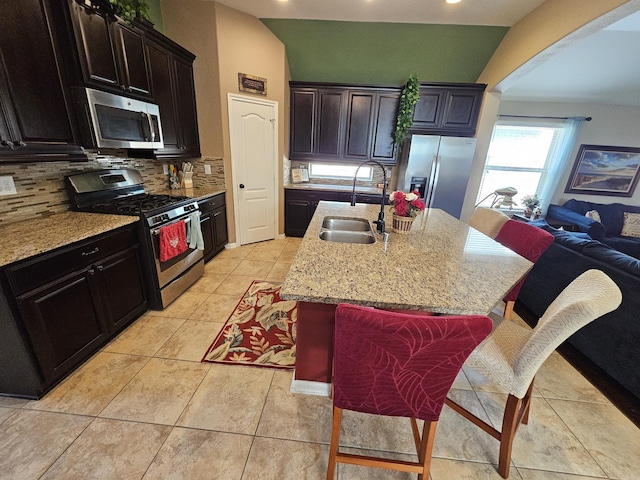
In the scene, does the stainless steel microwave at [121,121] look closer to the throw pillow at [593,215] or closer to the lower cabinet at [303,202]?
the lower cabinet at [303,202]

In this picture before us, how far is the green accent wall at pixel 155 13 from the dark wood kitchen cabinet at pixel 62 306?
263cm

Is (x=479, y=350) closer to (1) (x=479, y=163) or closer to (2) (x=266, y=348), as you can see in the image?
(2) (x=266, y=348)

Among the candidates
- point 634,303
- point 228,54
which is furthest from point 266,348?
point 228,54

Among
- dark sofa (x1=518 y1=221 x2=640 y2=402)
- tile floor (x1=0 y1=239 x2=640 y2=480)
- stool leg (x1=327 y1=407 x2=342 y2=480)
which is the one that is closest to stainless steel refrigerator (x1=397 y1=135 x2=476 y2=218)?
dark sofa (x1=518 y1=221 x2=640 y2=402)

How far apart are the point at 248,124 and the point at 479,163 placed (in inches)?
139

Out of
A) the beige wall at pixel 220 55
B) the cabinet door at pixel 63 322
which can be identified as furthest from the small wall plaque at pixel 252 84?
the cabinet door at pixel 63 322

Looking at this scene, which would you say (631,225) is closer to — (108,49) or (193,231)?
(193,231)

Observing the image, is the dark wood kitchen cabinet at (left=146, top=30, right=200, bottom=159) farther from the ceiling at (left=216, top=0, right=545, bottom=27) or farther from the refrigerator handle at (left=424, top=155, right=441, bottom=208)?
the refrigerator handle at (left=424, top=155, right=441, bottom=208)

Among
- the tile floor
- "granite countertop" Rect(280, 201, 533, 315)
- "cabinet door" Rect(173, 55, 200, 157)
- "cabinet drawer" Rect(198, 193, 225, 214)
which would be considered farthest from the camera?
"cabinet drawer" Rect(198, 193, 225, 214)

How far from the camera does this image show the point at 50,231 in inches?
66.4

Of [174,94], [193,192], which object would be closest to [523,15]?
[174,94]

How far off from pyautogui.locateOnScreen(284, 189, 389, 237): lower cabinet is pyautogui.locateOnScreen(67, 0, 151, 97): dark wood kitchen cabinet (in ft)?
7.65

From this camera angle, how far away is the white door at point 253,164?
3496 mm

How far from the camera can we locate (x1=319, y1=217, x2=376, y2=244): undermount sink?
2.04 m
